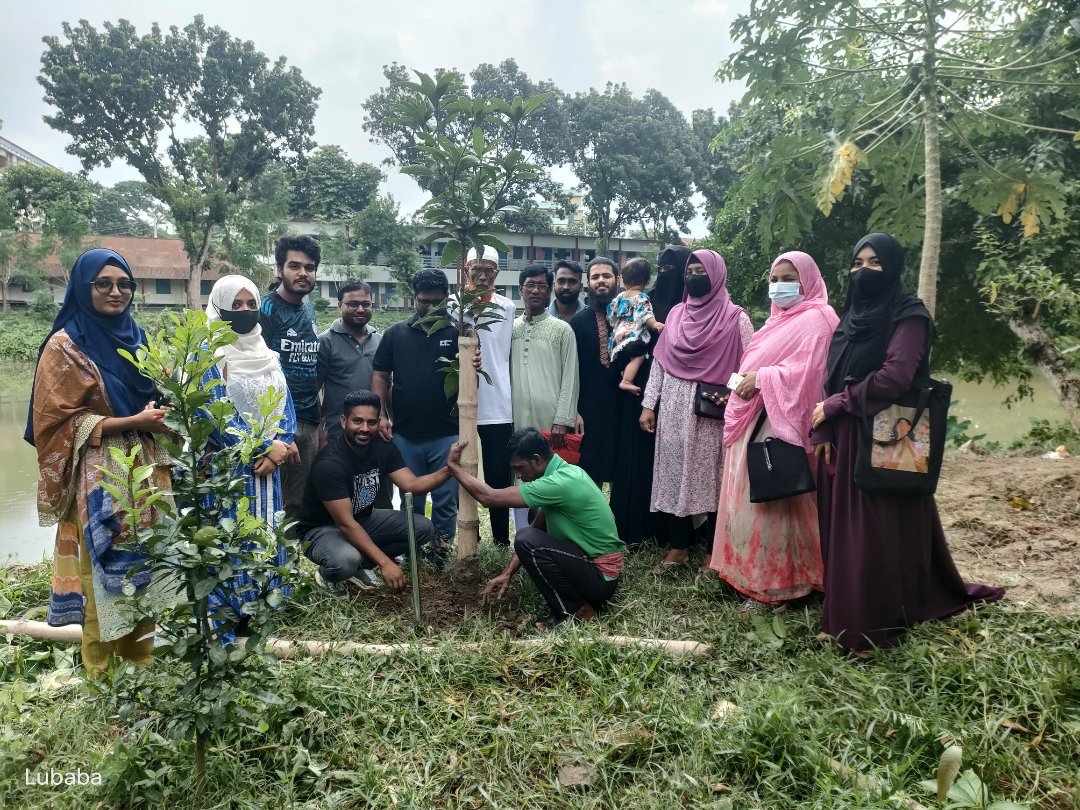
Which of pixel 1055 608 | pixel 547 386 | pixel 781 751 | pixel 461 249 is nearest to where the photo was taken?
pixel 781 751

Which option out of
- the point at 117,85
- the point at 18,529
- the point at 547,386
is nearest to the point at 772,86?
the point at 547,386

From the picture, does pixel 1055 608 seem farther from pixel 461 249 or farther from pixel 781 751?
pixel 461 249

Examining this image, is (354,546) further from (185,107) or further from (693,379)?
(185,107)

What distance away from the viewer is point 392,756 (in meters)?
2.34

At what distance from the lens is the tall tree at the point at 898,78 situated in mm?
→ 4797

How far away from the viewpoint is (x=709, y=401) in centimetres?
372

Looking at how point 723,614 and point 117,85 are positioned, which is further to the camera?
point 117,85

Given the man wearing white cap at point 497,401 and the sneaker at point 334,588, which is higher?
the man wearing white cap at point 497,401

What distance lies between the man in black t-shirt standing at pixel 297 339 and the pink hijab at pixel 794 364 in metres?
2.28

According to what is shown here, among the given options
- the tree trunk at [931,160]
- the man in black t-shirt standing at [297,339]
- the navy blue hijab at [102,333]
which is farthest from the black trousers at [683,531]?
the navy blue hijab at [102,333]

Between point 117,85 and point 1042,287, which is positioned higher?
point 117,85

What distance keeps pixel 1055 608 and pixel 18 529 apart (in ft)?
25.0

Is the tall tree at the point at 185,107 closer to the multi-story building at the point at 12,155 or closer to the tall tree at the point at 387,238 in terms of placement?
the tall tree at the point at 387,238

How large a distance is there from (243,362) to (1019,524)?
4.62 metres
